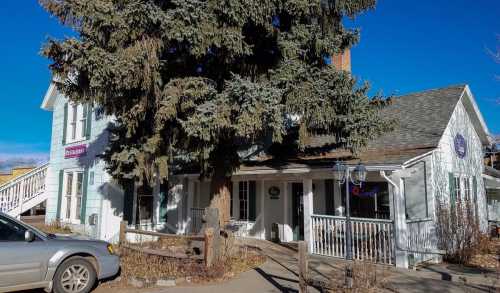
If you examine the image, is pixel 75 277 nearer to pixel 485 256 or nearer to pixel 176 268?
pixel 176 268

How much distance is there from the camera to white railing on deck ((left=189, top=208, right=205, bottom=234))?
1530cm

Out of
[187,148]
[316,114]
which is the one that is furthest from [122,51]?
[316,114]

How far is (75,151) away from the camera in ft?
53.3

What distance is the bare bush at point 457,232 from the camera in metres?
10.7

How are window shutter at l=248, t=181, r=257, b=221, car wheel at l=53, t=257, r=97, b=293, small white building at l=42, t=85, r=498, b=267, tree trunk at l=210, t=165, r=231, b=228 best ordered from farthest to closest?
window shutter at l=248, t=181, r=257, b=221, small white building at l=42, t=85, r=498, b=267, tree trunk at l=210, t=165, r=231, b=228, car wheel at l=53, t=257, r=97, b=293

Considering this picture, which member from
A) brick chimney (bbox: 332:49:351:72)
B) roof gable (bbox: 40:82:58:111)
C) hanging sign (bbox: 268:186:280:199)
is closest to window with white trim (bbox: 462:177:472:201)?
hanging sign (bbox: 268:186:280:199)

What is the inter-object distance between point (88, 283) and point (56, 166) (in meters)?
12.1

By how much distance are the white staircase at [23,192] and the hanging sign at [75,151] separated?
2.48 m

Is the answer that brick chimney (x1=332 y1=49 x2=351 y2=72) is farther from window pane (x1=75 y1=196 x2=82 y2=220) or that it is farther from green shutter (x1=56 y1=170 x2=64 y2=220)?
green shutter (x1=56 y1=170 x2=64 y2=220)

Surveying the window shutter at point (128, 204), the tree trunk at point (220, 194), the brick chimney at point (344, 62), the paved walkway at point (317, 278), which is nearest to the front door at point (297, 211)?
the paved walkway at point (317, 278)

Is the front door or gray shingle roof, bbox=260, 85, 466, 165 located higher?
gray shingle roof, bbox=260, 85, 466, 165

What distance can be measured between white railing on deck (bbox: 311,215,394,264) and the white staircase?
13.5 meters

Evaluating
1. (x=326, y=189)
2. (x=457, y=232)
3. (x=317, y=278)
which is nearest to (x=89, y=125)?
(x=326, y=189)

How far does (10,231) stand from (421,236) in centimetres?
989
